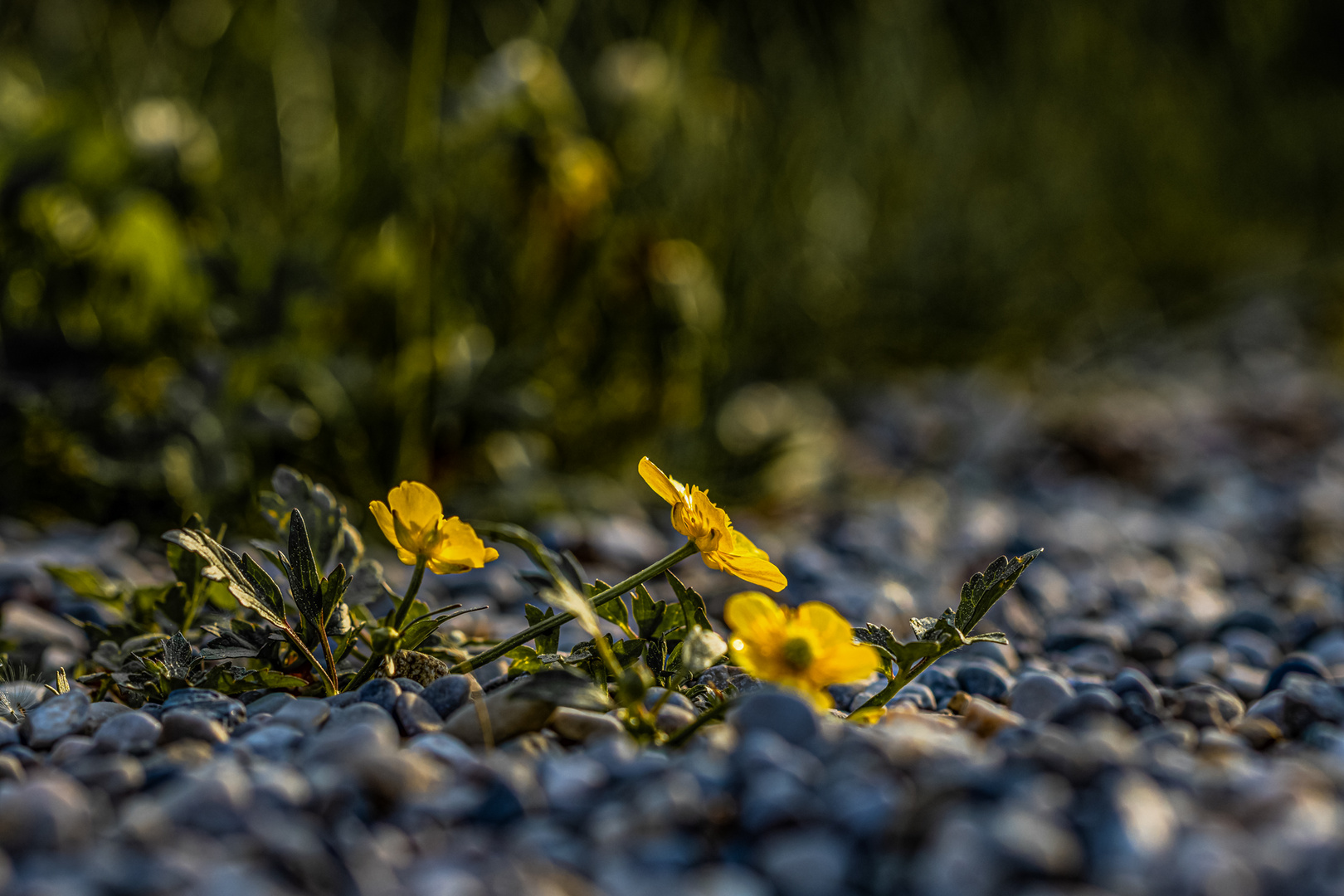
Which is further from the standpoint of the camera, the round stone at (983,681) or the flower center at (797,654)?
the round stone at (983,681)

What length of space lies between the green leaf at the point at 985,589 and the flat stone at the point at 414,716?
1.42ft

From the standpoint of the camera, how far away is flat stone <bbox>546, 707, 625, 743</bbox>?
2.88 feet

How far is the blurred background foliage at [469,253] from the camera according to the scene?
5.39 feet

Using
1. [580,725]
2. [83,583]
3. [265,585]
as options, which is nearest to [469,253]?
[83,583]

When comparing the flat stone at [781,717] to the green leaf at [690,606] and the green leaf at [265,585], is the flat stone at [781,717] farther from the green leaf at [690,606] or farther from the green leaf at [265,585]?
the green leaf at [265,585]

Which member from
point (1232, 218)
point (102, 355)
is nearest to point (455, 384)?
point (102, 355)

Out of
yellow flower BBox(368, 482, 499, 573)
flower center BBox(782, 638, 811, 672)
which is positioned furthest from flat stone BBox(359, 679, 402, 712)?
flower center BBox(782, 638, 811, 672)

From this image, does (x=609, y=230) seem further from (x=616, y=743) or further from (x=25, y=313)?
(x=616, y=743)

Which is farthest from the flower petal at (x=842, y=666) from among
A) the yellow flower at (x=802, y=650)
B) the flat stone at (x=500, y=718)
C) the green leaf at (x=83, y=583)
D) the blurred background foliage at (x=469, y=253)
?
the blurred background foliage at (x=469, y=253)

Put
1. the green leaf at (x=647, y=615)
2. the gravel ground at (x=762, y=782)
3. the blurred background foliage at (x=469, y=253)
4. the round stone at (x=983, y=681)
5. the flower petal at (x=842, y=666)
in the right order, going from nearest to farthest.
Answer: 1. the gravel ground at (x=762, y=782)
2. the flower petal at (x=842, y=666)
3. the green leaf at (x=647, y=615)
4. the round stone at (x=983, y=681)
5. the blurred background foliage at (x=469, y=253)

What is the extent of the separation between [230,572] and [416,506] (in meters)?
0.17

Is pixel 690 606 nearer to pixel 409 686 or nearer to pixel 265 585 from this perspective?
pixel 409 686

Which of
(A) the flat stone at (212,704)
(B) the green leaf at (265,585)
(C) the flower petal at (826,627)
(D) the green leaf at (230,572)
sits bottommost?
(A) the flat stone at (212,704)

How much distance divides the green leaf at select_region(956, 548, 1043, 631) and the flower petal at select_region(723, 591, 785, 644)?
159 millimetres
